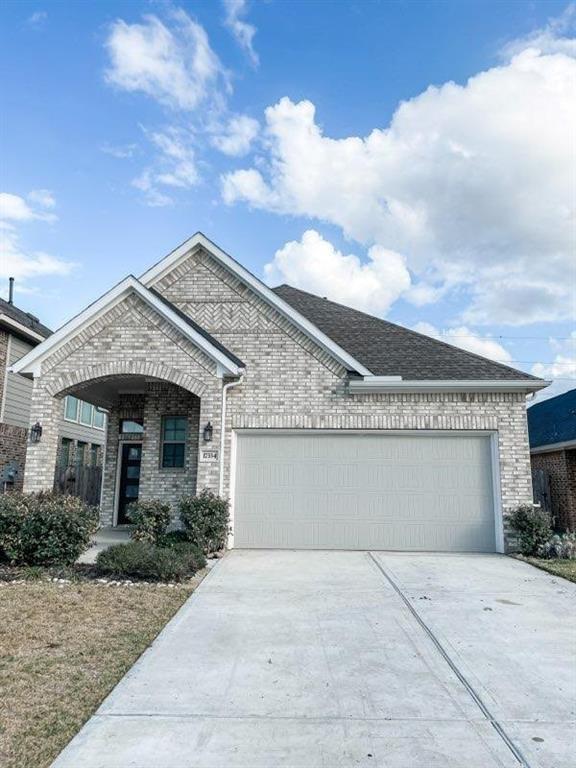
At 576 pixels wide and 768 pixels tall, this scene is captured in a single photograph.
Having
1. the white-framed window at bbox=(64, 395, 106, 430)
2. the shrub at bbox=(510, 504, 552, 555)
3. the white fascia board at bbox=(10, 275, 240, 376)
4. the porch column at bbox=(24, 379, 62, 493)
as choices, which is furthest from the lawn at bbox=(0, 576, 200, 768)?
the white-framed window at bbox=(64, 395, 106, 430)

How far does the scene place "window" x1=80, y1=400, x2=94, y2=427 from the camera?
841 inches

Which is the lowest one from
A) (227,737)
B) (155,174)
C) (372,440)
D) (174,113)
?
(227,737)

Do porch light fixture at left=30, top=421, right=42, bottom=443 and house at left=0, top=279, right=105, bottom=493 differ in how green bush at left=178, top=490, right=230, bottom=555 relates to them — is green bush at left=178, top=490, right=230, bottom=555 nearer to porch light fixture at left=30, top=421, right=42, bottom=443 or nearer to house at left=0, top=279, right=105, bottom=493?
porch light fixture at left=30, top=421, right=42, bottom=443

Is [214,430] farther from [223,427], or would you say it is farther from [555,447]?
[555,447]

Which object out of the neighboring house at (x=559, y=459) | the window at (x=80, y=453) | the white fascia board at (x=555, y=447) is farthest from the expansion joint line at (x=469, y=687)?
the window at (x=80, y=453)

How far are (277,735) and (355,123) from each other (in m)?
13.3

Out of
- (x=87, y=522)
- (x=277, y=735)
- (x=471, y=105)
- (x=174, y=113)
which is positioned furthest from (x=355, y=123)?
(x=277, y=735)

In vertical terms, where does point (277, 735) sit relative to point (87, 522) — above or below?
below

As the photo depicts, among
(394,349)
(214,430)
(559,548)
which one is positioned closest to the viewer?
(559,548)

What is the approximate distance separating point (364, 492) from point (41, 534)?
5937mm

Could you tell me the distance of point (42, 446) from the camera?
9984 millimetres

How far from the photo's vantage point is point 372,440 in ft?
35.7

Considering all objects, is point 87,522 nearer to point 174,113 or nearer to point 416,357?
point 416,357

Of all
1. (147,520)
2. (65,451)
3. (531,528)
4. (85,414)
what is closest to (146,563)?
(147,520)
